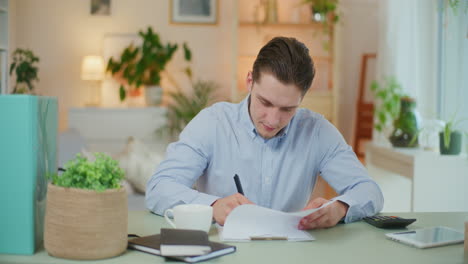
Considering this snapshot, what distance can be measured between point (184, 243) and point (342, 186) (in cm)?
88

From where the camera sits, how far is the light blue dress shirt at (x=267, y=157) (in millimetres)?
1920

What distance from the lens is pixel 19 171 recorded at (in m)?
1.17

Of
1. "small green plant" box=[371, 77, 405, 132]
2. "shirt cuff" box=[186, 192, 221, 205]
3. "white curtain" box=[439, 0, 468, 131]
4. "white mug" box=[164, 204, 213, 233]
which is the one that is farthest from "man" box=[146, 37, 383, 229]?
"small green plant" box=[371, 77, 405, 132]

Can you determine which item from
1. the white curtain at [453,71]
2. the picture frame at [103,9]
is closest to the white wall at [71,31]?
the picture frame at [103,9]

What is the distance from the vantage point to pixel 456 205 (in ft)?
11.2

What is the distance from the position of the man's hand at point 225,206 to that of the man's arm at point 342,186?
0.62ft

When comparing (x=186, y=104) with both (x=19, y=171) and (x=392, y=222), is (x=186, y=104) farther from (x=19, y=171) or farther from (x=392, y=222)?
(x=19, y=171)

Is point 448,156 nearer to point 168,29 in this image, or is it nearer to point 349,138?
point 349,138

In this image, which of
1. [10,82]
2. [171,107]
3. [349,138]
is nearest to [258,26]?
[171,107]

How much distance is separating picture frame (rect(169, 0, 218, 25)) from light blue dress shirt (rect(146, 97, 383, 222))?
4.18 meters

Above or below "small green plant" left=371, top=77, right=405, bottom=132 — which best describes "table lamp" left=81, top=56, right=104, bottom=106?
above

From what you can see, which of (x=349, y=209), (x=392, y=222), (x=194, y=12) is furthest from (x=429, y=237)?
(x=194, y=12)

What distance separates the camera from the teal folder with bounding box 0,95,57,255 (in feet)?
3.83

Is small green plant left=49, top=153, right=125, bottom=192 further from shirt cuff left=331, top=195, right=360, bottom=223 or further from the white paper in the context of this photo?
shirt cuff left=331, top=195, right=360, bottom=223
